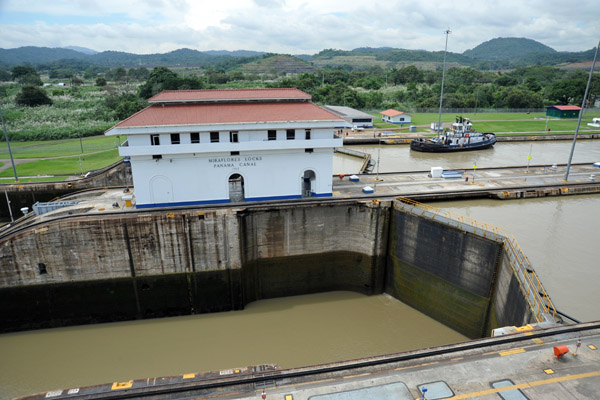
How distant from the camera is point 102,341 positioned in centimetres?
2097

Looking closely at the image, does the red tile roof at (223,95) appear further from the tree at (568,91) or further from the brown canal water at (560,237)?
the tree at (568,91)

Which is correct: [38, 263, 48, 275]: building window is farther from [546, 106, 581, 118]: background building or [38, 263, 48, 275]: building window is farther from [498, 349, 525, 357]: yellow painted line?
[546, 106, 581, 118]: background building

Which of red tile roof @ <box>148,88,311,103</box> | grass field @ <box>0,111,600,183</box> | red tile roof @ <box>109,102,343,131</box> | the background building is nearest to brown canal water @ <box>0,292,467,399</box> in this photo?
red tile roof @ <box>109,102,343,131</box>

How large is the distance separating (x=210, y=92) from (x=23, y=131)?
52.6m

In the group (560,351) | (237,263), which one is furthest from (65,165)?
(560,351)

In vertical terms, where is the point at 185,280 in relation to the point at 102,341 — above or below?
above

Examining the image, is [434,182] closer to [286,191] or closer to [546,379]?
[286,191]

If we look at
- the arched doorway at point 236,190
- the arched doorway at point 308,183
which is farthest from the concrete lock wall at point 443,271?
the arched doorway at point 236,190

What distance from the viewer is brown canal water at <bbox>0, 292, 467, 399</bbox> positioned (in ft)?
60.8

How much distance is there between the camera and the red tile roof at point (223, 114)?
22609 millimetres

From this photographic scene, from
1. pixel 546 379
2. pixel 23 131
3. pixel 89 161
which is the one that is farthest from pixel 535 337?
pixel 23 131

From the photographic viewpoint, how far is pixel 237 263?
2341 centimetres

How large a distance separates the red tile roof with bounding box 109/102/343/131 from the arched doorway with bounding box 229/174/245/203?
413 centimetres

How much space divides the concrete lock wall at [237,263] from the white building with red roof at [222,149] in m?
1.77
